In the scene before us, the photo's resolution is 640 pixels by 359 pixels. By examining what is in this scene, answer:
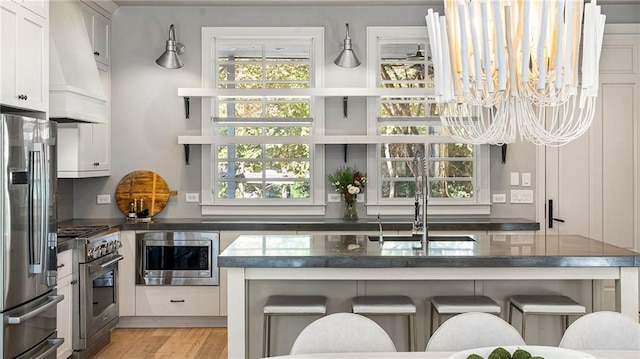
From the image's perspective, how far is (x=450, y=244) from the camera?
12.0 ft

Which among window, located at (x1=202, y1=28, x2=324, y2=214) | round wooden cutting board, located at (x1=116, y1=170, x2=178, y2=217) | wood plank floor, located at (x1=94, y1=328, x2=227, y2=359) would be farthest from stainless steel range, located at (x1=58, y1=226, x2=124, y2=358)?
window, located at (x1=202, y1=28, x2=324, y2=214)

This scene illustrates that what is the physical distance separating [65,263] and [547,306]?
3037mm

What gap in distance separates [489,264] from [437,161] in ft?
8.47

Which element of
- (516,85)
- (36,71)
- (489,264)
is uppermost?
(36,71)

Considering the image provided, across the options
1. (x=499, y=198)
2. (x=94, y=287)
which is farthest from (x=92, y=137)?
(x=499, y=198)

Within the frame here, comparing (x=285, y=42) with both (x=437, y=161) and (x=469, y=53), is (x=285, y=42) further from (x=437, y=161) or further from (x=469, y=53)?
(x=469, y=53)

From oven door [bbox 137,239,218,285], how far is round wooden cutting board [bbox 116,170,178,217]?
581 millimetres

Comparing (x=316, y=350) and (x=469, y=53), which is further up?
(x=469, y=53)

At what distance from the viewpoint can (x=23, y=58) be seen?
142 inches

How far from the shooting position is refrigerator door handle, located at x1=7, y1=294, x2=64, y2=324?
3.25 m

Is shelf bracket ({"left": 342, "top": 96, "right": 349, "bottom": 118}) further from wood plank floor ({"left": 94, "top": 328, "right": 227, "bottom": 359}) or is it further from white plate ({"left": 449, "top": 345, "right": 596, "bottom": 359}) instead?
white plate ({"left": 449, "top": 345, "right": 596, "bottom": 359})

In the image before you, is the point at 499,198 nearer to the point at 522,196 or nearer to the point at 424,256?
the point at 522,196

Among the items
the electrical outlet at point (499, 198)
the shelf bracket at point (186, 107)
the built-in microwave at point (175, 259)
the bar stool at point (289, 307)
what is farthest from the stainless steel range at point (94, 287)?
the electrical outlet at point (499, 198)

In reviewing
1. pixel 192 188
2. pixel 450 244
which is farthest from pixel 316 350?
pixel 192 188
